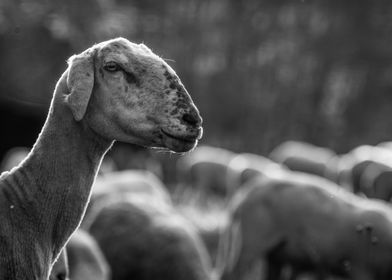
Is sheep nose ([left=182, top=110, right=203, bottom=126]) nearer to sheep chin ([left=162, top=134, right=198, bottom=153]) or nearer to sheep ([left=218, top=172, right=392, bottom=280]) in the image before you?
sheep chin ([left=162, top=134, right=198, bottom=153])

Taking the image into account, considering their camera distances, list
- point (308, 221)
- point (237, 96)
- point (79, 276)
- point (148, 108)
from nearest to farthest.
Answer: point (148, 108) → point (79, 276) → point (308, 221) → point (237, 96)

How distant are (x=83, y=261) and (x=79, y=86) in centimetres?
333

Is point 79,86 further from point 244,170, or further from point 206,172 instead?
point 206,172

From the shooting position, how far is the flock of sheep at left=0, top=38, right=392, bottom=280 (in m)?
4.28

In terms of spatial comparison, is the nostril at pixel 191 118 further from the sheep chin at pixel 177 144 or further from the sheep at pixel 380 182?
the sheep at pixel 380 182

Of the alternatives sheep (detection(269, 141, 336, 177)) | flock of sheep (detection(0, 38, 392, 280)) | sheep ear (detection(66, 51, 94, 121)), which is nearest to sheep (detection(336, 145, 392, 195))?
flock of sheep (detection(0, 38, 392, 280))

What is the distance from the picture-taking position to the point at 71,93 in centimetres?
430

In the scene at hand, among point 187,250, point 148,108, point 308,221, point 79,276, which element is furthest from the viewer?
point 308,221

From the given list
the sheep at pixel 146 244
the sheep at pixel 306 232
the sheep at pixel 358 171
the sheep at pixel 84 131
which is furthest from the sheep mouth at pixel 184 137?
the sheep at pixel 358 171

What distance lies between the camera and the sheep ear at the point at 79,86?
14.1 feet

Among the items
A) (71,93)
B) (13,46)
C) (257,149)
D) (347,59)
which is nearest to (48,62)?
(13,46)

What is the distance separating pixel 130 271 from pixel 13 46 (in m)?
21.6

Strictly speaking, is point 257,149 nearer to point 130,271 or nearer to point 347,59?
point 347,59

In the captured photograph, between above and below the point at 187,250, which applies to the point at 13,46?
below
